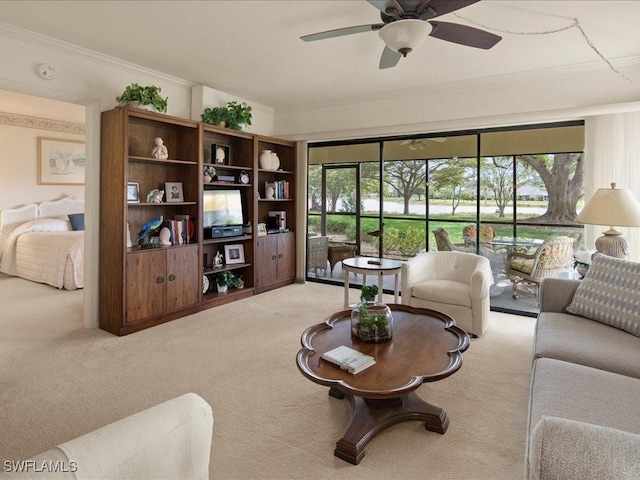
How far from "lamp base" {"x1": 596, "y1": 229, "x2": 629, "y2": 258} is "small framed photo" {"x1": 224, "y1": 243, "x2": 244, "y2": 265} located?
3841mm

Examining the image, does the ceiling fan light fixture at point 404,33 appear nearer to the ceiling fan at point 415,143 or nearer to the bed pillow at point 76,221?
the ceiling fan at point 415,143

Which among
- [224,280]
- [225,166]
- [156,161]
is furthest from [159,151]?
[224,280]

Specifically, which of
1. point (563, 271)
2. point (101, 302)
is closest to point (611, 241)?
point (563, 271)

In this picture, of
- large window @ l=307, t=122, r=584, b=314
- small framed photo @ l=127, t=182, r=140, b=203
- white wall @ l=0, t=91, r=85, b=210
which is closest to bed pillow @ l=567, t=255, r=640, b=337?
large window @ l=307, t=122, r=584, b=314

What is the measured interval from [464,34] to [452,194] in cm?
273

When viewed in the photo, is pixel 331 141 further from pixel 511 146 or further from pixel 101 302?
pixel 101 302

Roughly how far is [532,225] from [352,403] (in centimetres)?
331

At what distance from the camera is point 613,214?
3.00 meters

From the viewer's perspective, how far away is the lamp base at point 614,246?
3119 millimetres

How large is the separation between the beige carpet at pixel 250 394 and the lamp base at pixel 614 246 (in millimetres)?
1021

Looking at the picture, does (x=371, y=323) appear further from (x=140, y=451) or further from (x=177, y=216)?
(x=177, y=216)

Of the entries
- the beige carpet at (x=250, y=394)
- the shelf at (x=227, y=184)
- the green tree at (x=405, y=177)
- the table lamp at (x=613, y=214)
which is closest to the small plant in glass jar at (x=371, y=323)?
the beige carpet at (x=250, y=394)

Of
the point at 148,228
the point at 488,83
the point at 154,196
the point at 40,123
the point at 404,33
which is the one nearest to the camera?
the point at 404,33

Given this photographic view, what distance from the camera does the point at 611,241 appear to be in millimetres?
3150
